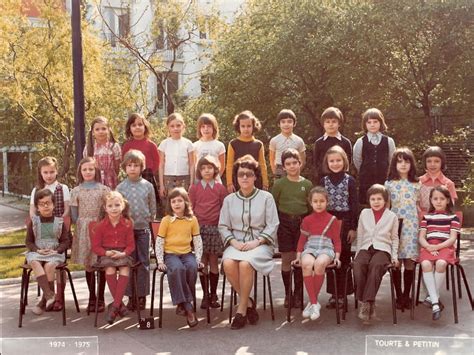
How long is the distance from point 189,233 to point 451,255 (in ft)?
7.32

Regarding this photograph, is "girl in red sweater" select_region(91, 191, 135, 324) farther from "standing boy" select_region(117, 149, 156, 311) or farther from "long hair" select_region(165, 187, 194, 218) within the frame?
"long hair" select_region(165, 187, 194, 218)

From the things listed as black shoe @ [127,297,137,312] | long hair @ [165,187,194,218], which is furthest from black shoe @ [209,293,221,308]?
long hair @ [165,187,194,218]

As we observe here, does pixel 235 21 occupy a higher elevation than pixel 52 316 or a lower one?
higher

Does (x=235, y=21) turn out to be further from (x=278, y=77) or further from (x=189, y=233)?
(x=189, y=233)

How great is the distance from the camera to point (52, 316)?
5.87 m

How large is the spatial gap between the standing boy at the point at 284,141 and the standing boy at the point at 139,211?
149 centimetres

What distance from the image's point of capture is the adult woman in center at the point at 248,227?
5.51 metres

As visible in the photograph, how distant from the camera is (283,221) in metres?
5.93

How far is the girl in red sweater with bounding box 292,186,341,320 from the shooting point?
546cm

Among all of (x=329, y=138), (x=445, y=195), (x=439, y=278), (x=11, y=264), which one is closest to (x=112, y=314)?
(x=329, y=138)

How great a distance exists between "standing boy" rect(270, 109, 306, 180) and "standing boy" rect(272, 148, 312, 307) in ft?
2.42

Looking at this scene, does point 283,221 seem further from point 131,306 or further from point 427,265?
point 131,306

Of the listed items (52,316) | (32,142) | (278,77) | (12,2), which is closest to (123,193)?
(52,316)

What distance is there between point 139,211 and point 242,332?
147cm
